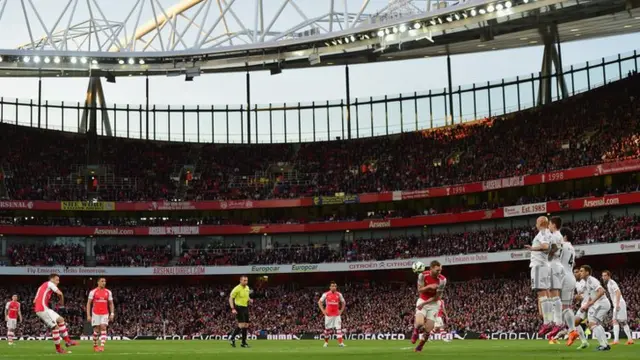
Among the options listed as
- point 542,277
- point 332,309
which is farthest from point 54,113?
point 542,277

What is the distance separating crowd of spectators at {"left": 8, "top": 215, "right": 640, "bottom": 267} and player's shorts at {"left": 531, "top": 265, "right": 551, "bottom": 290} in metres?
46.5

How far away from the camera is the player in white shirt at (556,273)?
20.3 meters

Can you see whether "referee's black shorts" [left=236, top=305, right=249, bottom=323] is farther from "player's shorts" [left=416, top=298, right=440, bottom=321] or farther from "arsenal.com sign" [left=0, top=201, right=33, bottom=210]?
"arsenal.com sign" [left=0, top=201, right=33, bottom=210]

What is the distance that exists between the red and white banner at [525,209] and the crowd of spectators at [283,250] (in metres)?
1.17

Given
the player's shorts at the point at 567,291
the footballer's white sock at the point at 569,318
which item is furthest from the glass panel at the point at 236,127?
the footballer's white sock at the point at 569,318

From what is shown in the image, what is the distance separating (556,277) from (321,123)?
7157cm

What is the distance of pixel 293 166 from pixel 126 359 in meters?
66.2

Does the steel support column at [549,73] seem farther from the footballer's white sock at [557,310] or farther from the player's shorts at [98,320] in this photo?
the footballer's white sock at [557,310]

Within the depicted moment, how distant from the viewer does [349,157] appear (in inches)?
3319

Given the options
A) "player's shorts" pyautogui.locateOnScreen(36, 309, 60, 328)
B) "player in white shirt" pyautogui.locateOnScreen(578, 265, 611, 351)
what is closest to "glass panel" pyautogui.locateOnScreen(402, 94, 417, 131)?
"player's shorts" pyautogui.locateOnScreen(36, 309, 60, 328)

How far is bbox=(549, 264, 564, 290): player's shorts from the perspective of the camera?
2045cm

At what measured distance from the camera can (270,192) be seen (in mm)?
81438

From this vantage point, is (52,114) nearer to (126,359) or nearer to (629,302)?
(629,302)

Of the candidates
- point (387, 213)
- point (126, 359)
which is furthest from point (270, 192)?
point (126, 359)
